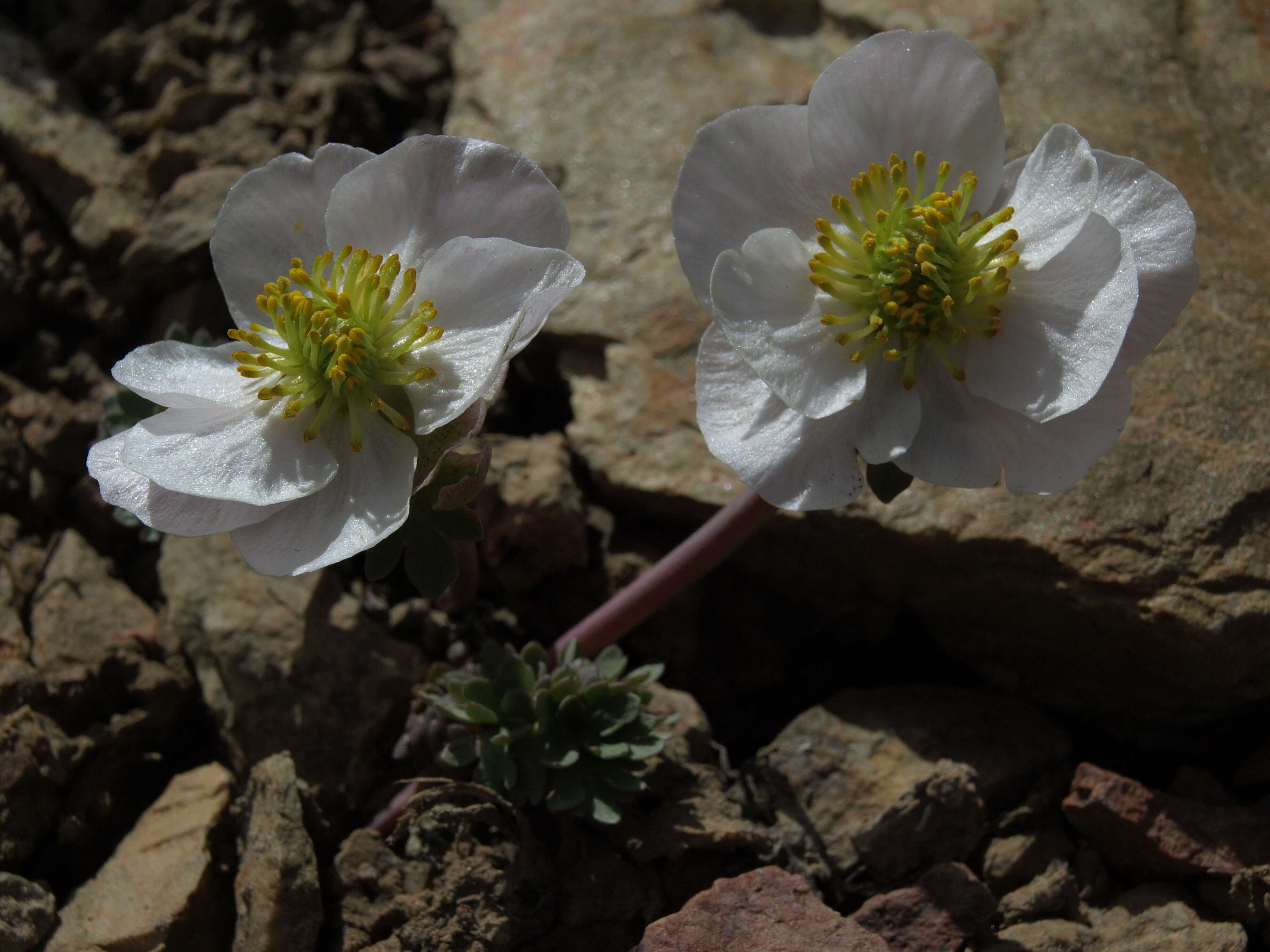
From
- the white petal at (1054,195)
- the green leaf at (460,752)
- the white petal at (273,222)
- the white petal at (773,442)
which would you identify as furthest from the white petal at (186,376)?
the white petal at (1054,195)

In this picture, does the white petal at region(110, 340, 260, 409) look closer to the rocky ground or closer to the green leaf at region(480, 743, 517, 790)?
the rocky ground

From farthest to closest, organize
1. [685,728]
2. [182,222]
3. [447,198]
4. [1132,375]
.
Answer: [182,222]
[1132,375]
[685,728]
[447,198]

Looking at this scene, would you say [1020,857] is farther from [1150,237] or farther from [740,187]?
[740,187]

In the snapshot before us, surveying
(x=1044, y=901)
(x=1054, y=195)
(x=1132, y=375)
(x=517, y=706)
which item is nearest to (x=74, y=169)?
(x=517, y=706)

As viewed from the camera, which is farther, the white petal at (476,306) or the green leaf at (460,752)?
the green leaf at (460,752)

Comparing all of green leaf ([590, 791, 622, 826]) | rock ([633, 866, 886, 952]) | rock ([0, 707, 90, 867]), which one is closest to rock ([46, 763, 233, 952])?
rock ([0, 707, 90, 867])

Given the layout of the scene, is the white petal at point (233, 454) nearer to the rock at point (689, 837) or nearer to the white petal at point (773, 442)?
the white petal at point (773, 442)
